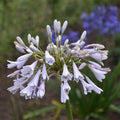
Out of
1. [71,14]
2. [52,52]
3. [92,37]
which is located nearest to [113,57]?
[92,37]

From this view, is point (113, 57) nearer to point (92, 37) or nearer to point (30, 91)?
point (92, 37)

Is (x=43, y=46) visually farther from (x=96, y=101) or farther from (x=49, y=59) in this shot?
(x=49, y=59)

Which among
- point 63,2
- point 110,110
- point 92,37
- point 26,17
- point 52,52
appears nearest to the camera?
point 52,52

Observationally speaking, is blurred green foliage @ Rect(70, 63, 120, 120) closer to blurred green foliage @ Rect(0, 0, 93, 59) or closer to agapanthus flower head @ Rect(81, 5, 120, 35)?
agapanthus flower head @ Rect(81, 5, 120, 35)

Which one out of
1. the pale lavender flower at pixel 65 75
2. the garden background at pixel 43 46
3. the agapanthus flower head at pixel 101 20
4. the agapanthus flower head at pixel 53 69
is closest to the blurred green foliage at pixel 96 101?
the garden background at pixel 43 46

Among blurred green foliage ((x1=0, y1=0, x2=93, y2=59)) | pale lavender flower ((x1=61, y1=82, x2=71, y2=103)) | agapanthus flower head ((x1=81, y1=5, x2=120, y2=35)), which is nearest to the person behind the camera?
pale lavender flower ((x1=61, y1=82, x2=71, y2=103))

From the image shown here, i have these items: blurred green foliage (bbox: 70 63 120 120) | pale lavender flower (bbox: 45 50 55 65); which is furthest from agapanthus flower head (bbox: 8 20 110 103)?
blurred green foliage (bbox: 70 63 120 120)

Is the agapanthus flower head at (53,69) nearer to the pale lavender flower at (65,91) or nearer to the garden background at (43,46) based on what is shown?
the pale lavender flower at (65,91)

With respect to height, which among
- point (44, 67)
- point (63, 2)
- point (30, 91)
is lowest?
point (30, 91)
